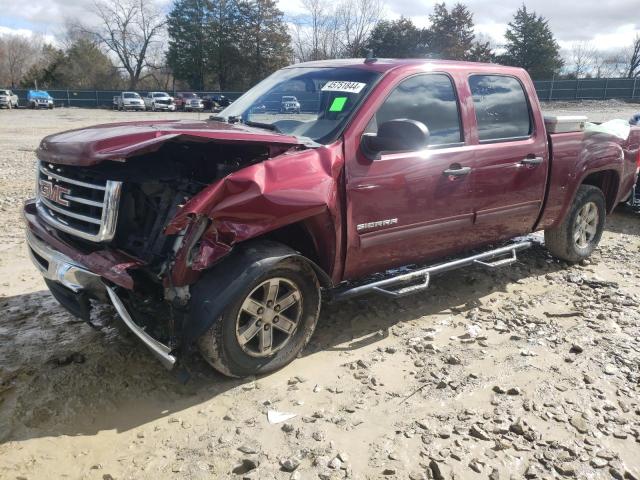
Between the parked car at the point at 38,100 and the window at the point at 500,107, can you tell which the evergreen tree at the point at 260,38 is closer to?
the parked car at the point at 38,100

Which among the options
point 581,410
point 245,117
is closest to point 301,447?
point 581,410

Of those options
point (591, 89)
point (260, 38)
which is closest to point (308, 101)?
point (591, 89)

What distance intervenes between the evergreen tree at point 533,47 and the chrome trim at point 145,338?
193ft

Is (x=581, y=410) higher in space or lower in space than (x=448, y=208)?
lower

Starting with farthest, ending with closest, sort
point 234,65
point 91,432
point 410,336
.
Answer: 1. point 234,65
2. point 410,336
3. point 91,432

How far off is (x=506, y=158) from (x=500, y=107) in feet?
1.52

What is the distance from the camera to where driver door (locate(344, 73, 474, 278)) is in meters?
3.72

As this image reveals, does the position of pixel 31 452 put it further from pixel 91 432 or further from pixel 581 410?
pixel 581 410

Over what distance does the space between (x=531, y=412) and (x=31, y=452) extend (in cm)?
273

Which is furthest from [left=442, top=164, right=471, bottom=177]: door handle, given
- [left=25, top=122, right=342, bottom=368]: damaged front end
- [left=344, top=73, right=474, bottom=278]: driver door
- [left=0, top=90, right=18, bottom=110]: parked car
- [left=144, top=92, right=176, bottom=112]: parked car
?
[left=0, top=90, right=18, bottom=110]: parked car

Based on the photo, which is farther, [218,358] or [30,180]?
[30,180]

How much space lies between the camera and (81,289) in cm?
310

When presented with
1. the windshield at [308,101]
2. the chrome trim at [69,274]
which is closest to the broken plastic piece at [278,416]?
the chrome trim at [69,274]

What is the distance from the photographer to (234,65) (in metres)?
58.6
